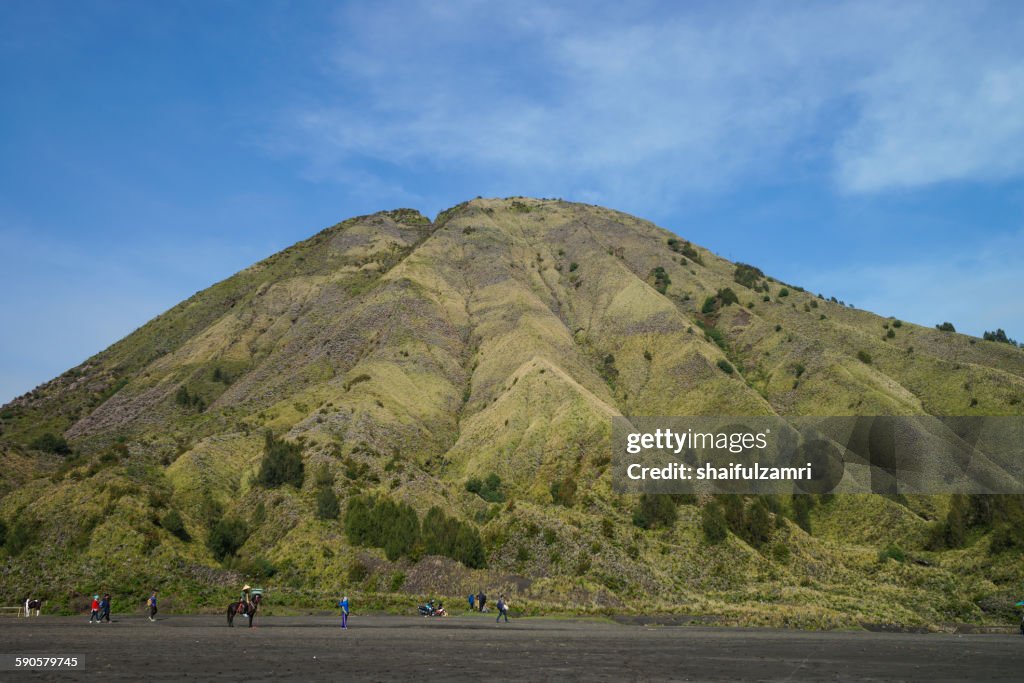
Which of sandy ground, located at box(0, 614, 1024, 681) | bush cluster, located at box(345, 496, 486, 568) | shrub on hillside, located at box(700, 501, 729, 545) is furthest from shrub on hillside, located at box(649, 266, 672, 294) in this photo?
sandy ground, located at box(0, 614, 1024, 681)

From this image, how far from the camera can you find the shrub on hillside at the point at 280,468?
71.8 meters

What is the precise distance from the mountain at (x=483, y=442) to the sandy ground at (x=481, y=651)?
1010cm

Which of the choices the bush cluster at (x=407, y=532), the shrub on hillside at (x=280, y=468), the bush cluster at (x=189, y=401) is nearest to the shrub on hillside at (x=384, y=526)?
the bush cluster at (x=407, y=532)

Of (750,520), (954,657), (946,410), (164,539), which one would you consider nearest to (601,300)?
(946,410)

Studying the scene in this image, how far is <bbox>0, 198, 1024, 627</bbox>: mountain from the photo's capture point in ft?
187

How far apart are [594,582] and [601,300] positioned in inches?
3399

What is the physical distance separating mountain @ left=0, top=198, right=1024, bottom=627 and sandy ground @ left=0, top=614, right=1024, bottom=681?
10.1 metres

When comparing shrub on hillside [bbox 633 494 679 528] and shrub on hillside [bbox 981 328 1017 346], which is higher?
shrub on hillside [bbox 981 328 1017 346]

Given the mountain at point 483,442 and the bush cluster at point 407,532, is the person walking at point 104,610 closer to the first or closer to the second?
the mountain at point 483,442

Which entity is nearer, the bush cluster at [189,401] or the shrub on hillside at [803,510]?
the shrub on hillside at [803,510]

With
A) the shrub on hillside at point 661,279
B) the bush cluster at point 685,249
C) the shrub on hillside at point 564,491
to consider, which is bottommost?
the shrub on hillside at point 564,491

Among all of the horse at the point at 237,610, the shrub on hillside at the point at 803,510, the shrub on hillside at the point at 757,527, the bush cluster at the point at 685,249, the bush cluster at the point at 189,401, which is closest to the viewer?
the horse at the point at 237,610

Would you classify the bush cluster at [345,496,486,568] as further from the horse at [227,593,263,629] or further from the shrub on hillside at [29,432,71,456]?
the shrub on hillside at [29,432,71,456]

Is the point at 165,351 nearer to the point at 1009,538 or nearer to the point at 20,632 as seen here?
the point at 20,632
